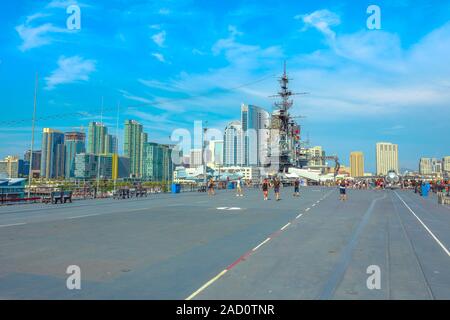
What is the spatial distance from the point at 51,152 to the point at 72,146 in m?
4.23

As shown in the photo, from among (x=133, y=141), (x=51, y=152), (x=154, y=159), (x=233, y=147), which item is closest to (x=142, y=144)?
(x=133, y=141)

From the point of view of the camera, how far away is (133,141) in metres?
77.2

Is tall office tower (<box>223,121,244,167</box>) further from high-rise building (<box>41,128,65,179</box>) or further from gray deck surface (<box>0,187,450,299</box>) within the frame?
gray deck surface (<box>0,187,450,299</box>)

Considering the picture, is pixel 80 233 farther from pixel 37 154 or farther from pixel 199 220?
pixel 37 154

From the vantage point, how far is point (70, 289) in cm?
590

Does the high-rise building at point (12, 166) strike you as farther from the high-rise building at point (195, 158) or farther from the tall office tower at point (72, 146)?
the high-rise building at point (195, 158)

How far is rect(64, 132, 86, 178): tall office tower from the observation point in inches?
2921

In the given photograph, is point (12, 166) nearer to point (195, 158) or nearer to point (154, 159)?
point (154, 159)

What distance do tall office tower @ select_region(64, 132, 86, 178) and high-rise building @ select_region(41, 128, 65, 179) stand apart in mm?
1309

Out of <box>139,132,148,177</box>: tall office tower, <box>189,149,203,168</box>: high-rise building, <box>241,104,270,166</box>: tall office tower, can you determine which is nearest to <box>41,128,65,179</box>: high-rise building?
<box>139,132,148,177</box>: tall office tower

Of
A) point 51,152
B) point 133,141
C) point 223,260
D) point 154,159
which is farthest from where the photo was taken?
point 154,159

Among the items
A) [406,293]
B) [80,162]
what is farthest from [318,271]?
[80,162]

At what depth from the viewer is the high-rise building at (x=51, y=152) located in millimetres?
72188
